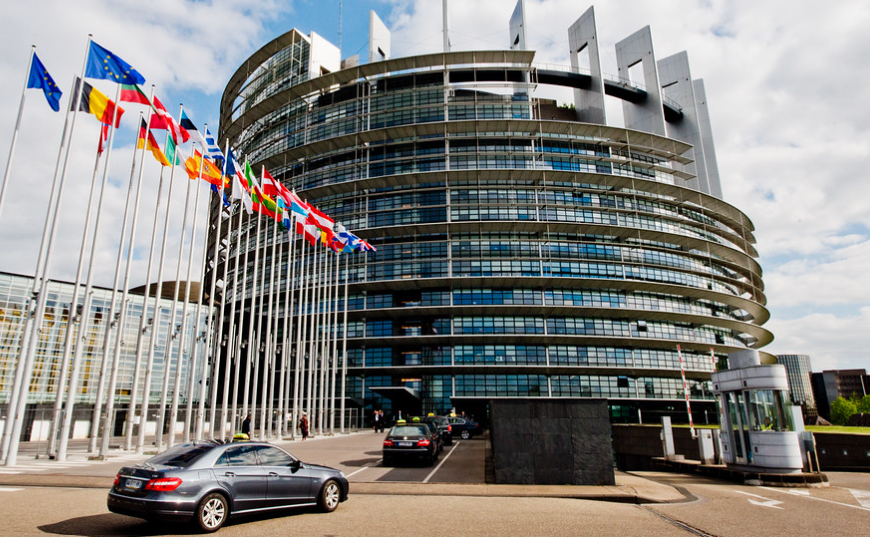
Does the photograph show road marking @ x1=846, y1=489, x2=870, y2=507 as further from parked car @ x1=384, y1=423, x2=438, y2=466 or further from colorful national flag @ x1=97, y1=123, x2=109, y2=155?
colorful national flag @ x1=97, y1=123, x2=109, y2=155

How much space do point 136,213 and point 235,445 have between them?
15690mm

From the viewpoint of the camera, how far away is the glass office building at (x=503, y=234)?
53.6 m

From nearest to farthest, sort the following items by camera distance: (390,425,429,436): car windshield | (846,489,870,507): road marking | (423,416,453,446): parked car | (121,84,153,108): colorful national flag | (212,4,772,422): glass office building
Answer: (846,489,870,507): road marking < (390,425,429,436): car windshield < (121,84,153,108): colorful national flag < (423,416,453,446): parked car < (212,4,772,422): glass office building

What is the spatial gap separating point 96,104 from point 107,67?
1.42 meters

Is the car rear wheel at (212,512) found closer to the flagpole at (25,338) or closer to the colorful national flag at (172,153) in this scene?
the flagpole at (25,338)

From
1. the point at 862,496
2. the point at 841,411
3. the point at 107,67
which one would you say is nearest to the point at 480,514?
the point at 862,496

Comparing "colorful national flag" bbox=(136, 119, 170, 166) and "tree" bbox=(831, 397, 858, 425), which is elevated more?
"colorful national flag" bbox=(136, 119, 170, 166)

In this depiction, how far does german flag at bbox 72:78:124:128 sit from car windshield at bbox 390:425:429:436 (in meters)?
15.8

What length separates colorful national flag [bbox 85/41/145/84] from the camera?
61.0ft

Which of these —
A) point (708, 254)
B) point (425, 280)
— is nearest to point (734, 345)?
point (708, 254)

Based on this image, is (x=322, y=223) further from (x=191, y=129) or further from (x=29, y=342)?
(x=29, y=342)

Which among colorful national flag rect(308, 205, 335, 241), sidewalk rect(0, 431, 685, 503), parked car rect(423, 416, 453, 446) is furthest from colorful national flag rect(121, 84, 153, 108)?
parked car rect(423, 416, 453, 446)

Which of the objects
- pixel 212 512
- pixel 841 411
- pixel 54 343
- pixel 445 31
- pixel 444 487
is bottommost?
pixel 444 487

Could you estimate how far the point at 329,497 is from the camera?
10.3 m
